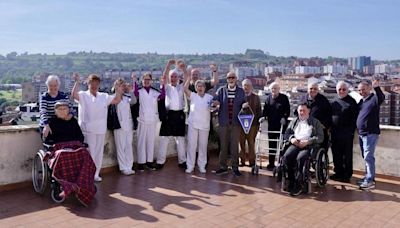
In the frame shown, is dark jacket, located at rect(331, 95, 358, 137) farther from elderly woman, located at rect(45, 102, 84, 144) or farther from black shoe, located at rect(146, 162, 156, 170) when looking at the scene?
elderly woman, located at rect(45, 102, 84, 144)

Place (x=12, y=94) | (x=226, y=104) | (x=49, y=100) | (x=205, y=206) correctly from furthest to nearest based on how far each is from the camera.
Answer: (x=12, y=94) < (x=226, y=104) < (x=49, y=100) < (x=205, y=206)

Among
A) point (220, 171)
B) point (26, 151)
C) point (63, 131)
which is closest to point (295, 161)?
point (220, 171)

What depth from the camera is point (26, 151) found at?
548 centimetres

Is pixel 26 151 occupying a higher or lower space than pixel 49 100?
lower

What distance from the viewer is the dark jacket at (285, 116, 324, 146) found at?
5.43 metres

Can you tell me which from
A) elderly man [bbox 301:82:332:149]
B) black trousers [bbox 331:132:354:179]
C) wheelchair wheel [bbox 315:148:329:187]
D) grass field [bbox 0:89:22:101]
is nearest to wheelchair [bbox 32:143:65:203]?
wheelchair wheel [bbox 315:148:329:187]

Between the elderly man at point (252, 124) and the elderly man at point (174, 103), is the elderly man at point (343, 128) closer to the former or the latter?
the elderly man at point (252, 124)

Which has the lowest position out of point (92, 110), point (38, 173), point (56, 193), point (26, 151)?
point (56, 193)

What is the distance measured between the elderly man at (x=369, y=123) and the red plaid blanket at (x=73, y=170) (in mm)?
3624

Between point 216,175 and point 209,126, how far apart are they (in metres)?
0.79

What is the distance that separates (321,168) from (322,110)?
88 centimetres

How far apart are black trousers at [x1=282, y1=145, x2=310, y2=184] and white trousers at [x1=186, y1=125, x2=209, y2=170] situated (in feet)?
5.09

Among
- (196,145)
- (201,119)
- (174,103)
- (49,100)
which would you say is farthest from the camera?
(196,145)

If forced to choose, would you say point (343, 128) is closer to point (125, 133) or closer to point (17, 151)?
point (125, 133)
